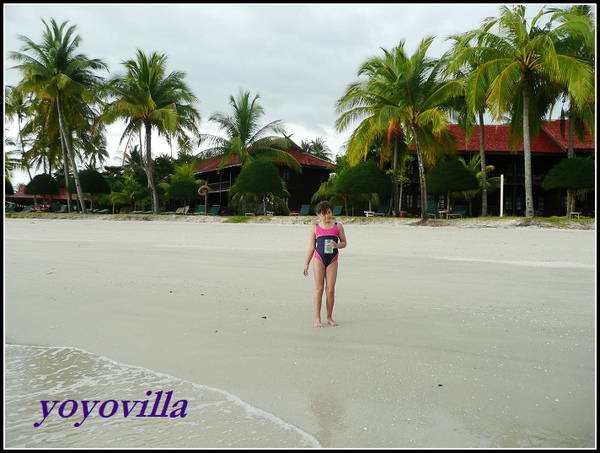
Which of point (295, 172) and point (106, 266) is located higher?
point (295, 172)

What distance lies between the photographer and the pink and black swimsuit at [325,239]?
3.99 metres

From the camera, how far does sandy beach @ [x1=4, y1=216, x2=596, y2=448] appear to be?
2.52 meters

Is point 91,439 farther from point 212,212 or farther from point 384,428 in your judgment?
point 212,212

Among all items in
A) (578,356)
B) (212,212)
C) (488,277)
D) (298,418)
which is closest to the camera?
(298,418)

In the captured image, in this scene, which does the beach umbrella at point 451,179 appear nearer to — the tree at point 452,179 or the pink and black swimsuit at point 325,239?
the tree at point 452,179

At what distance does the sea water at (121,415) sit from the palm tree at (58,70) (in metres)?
31.2

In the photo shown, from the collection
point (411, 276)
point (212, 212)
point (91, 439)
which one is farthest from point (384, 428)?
point (212, 212)

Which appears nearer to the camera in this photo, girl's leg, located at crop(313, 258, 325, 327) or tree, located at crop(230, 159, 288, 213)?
girl's leg, located at crop(313, 258, 325, 327)

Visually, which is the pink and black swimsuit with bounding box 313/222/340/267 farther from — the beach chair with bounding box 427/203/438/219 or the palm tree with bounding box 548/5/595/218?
the beach chair with bounding box 427/203/438/219

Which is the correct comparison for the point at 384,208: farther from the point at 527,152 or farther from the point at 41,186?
the point at 41,186

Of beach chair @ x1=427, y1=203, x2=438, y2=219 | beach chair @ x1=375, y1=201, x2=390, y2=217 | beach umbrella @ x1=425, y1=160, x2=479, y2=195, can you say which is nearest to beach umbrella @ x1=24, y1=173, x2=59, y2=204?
beach chair @ x1=375, y1=201, x2=390, y2=217

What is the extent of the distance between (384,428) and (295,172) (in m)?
34.4

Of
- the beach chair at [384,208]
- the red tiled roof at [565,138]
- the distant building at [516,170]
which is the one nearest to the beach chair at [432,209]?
the beach chair at [384,208]

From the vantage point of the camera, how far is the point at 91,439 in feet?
7.69
